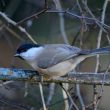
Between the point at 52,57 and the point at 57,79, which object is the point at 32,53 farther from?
the point at 57,79

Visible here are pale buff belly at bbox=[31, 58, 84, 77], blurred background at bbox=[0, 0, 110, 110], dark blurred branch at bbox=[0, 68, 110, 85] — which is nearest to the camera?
dark blurred branch at bbox=[0, 68, 110, 85]

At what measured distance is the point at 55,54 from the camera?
8.15 feet

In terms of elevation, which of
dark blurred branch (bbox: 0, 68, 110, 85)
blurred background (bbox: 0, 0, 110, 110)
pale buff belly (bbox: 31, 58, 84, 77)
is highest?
blurred background (bbox: 0, 0, 110, 110)

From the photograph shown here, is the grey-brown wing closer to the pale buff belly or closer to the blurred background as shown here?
the pale buff belly

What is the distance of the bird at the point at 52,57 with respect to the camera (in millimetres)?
2391

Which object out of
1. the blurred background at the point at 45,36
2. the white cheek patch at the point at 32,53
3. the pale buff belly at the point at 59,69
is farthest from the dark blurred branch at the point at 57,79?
the blurred background at the point at 45,36

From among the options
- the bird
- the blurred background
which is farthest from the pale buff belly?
the blurred background

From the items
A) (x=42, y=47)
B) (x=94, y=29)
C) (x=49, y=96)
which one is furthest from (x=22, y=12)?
(x=42, y=47)

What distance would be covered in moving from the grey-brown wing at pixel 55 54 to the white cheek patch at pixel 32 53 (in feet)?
0.09

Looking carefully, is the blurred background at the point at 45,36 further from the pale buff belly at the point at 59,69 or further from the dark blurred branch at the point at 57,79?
the dark blurred branch at the point at 57,79

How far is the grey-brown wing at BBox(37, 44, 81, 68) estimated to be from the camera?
2435 mm

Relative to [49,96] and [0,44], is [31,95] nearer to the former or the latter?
[49,96]

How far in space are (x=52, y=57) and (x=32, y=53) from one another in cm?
11

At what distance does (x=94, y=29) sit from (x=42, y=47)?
3.10 feet
